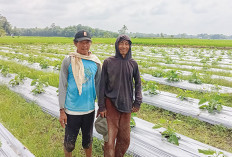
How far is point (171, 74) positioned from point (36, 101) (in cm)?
389

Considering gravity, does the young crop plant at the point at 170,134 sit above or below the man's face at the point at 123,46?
below

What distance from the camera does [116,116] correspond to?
2150 millimetres

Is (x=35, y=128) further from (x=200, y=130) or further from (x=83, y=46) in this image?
(x=200, y=130)

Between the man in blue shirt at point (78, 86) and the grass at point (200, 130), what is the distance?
6.47 feet

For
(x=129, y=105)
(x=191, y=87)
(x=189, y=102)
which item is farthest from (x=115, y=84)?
(x=191, y=87)

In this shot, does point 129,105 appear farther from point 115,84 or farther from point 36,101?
point 36,101

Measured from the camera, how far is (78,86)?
6.80ft

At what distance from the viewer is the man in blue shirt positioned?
2055mm

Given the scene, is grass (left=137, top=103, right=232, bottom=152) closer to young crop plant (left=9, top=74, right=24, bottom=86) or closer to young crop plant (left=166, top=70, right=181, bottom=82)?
young crop plant (left=166, top=70, right=181, bottom=82)

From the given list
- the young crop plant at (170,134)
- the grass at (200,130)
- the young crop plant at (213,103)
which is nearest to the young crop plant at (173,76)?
the grass at (200,130)

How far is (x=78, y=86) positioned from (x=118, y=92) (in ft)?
1.47

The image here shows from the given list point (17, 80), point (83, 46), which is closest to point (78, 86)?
point (83, 46)

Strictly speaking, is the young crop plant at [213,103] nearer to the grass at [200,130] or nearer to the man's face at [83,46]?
the grass at [200,130]

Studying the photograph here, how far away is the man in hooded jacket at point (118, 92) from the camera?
204 centimetres
